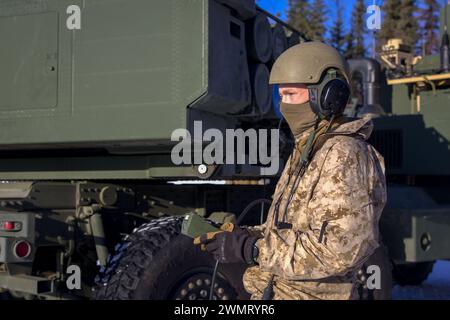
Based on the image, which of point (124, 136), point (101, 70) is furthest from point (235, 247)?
point (101, 70)

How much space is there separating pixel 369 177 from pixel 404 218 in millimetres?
2899

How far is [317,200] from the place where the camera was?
7.70 ft

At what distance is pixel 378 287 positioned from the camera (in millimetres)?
4684

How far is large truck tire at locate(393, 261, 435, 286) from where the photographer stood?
8.25m

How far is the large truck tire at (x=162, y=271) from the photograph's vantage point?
401 centimetres

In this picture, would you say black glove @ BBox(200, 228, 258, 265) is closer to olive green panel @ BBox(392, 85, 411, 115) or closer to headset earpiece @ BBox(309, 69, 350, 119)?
headset earpiece @ BBox(309, 69, 350, 119)

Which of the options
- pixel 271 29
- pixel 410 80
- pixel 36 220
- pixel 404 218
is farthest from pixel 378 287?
pixel 410 80

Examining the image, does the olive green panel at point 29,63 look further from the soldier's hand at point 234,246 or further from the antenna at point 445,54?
the antenna at point 445,54

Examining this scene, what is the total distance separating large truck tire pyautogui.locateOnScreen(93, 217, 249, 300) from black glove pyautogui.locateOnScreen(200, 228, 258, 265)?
168cm

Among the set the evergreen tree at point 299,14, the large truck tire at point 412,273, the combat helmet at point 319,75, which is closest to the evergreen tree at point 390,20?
the evergreen tree at point 299,14

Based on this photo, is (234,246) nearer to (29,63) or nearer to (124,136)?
(124,136)

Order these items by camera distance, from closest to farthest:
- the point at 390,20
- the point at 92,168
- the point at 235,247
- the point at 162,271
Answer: the point at 235,247
the point at 162,271
the point at 92,168
the point at 390,20

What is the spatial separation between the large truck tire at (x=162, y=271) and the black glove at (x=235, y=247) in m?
1.68

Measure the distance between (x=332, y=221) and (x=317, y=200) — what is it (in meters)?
0.11
